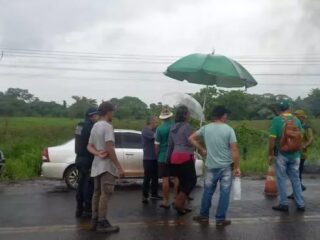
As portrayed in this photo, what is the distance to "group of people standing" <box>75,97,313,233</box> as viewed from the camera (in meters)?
6.75

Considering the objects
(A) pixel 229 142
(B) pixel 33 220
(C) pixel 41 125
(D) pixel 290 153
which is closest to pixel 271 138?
(D) pixel 290 153

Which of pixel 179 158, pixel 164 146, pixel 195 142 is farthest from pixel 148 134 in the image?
pixel 195 142

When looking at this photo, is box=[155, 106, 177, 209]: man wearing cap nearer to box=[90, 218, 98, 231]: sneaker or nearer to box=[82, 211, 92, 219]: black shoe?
box=[82, 211, 92, 219]: black shoe

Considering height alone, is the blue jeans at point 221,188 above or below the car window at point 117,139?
below

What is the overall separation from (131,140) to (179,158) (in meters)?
3.63

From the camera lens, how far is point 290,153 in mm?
8188

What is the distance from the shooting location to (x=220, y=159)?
720 centimetres

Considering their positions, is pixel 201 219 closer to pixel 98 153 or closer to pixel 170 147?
pixel 170 147

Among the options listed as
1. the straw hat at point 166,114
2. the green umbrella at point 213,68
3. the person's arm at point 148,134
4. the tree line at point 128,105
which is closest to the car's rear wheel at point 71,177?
the person's arm at point 148,134

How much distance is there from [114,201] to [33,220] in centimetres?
197

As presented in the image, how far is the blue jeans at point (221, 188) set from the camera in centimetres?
716

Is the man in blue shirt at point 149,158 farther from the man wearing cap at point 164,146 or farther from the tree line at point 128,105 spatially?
the tree line at point 128,105

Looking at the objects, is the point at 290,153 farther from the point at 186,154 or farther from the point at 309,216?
the point at 186,154

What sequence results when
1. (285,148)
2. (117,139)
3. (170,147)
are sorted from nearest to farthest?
(170,147) → (285,148) → (117,139)
